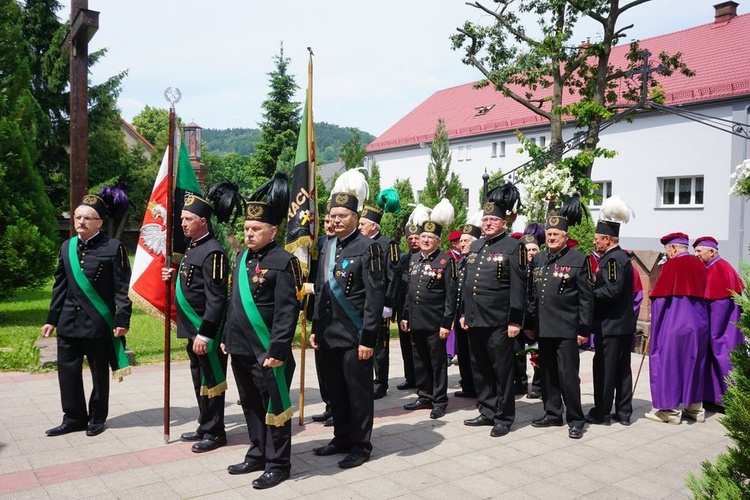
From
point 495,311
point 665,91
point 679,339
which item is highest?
point 665,91

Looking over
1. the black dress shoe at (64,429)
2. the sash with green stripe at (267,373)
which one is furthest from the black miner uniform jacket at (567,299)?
the black dress shoe at (64,429)

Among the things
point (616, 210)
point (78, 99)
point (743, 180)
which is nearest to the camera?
point (616, 210)

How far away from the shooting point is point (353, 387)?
5219 mm

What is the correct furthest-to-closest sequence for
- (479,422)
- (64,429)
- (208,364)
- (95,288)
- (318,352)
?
(479,422) < (95,288) < (64,429) < (318,352) < (208,364)

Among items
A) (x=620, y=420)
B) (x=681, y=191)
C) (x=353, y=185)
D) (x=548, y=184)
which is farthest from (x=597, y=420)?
(x=681, y=191)

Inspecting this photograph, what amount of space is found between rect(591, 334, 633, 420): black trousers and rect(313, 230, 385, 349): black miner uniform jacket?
2889 mm

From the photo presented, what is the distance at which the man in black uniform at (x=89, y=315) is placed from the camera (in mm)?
5898

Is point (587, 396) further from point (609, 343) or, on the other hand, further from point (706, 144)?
point (706, 144)

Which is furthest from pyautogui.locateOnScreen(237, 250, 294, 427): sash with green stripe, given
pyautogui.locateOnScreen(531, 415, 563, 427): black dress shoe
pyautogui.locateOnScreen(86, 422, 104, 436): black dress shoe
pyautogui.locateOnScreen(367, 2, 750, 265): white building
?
pyautogui.locateOnScreen(367, 2, 750, 265): white building

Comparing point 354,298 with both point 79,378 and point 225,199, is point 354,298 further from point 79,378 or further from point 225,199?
point 79,378

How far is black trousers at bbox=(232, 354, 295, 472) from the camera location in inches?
188

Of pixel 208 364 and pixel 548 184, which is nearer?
pixel 208 364

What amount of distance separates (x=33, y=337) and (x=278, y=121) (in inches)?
636

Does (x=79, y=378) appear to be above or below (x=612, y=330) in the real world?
below
